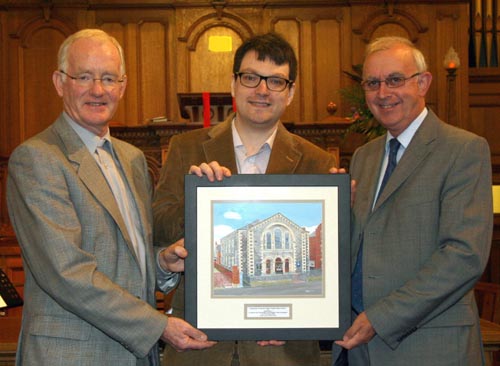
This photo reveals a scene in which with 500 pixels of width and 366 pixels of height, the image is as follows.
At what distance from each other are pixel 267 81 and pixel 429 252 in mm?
846

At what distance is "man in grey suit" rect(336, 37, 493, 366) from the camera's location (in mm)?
2400

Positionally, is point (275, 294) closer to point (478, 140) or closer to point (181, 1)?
point (478, 140)

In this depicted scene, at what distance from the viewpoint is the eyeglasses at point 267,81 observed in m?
2.71

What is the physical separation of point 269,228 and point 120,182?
1.85 feet

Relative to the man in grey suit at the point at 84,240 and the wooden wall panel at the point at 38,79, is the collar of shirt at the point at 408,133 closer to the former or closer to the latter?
the man in grey suit at the point at 84,240

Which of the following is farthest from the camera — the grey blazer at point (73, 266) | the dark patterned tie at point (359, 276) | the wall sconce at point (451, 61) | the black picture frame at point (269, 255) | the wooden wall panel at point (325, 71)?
the wooden wall panel at point (325, 71)

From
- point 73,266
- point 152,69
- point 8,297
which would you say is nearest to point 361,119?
point 152,69

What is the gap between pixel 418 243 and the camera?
2488 mm

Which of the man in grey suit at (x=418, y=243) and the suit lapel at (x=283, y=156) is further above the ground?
the suit lapel at (x=283, y=156)

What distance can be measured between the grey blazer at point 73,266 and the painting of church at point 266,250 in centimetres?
30

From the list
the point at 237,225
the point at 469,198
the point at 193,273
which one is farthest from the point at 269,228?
the point at 469,198

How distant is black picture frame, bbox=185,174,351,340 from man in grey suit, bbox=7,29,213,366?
0.10 meters

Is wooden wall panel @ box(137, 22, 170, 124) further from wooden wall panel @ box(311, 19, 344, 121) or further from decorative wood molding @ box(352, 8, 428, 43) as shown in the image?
decorative wood molding @ box(352, 8, 428, 43)

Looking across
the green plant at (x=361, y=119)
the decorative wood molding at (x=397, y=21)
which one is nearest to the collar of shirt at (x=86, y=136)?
the green plant at (x=361, y=119)
